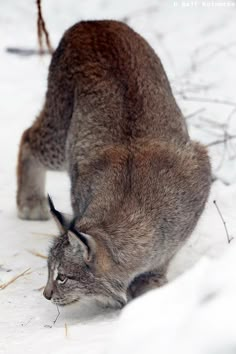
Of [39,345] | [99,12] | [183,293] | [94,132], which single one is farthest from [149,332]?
[99,12]

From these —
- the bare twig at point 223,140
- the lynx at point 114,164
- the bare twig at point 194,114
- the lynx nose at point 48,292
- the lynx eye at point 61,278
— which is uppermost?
the lynx at point 114,164

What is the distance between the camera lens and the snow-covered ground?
277cm

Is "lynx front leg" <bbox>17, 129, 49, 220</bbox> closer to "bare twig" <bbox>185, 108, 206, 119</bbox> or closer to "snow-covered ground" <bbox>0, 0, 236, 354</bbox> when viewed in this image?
"snow-covered ground" <bbox>0, 0, 236, 354</bbox>

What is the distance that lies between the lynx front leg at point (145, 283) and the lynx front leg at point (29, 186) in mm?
1494

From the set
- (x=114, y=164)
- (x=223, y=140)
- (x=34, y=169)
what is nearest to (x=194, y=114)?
(x=223, y=140)

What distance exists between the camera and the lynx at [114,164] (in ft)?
15.5

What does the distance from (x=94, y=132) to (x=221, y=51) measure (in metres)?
2.96

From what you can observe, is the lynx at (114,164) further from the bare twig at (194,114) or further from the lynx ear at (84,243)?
the bare twig at (194,114)

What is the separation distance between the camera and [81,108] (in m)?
5.66

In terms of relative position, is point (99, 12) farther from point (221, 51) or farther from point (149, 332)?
point (149, 332)

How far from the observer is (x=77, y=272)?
15.4 ft

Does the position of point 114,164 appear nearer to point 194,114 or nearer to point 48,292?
point 48,292

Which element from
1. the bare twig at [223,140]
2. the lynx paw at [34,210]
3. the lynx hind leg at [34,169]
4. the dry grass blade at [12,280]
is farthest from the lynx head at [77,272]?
the bare twig at [223,140]

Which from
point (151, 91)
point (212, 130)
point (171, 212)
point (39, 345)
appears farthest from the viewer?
point (212, 130)
